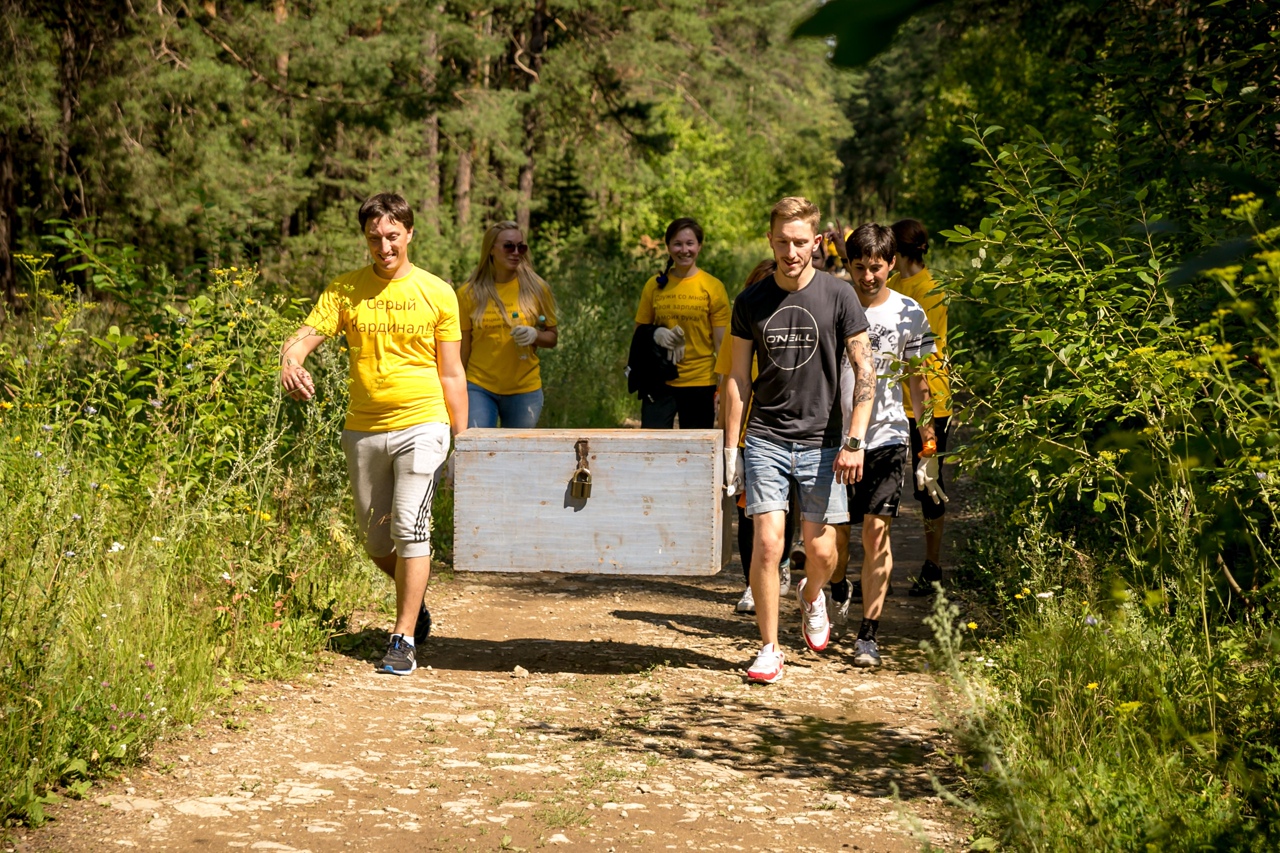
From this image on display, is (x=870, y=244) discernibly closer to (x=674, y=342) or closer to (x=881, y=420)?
(x=881, y=420)

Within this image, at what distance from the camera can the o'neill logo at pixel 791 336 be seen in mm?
5691

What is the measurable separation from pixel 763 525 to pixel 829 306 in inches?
38.1

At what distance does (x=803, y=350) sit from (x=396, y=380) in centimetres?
173

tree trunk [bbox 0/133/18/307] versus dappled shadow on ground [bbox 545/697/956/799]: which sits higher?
tree trunk [bbox 0/133/18/307]

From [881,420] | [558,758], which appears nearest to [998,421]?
[881,420]

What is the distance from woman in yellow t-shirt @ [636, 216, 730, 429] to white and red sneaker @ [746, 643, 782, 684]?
6.58 ft

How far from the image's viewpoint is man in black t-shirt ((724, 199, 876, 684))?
567 centimetres

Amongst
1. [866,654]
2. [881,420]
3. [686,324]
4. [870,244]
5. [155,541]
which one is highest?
[870,244]

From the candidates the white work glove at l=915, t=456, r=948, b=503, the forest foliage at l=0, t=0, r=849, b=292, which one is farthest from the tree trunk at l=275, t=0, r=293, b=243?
the white work glove at l=915, t=456, r=948, b=503

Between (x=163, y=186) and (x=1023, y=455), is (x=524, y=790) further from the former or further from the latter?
(x=163, y=186)

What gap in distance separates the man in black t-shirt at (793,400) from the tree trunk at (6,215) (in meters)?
9.37

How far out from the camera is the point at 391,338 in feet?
18.8

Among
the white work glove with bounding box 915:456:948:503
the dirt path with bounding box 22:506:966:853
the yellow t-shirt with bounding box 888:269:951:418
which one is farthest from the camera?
the yellow t-shirt with bounding box 888:269:951:418

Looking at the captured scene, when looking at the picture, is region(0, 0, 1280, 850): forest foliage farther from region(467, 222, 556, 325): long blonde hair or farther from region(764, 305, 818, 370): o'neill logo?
region(467, 222, 556, 325): long blonde hair
